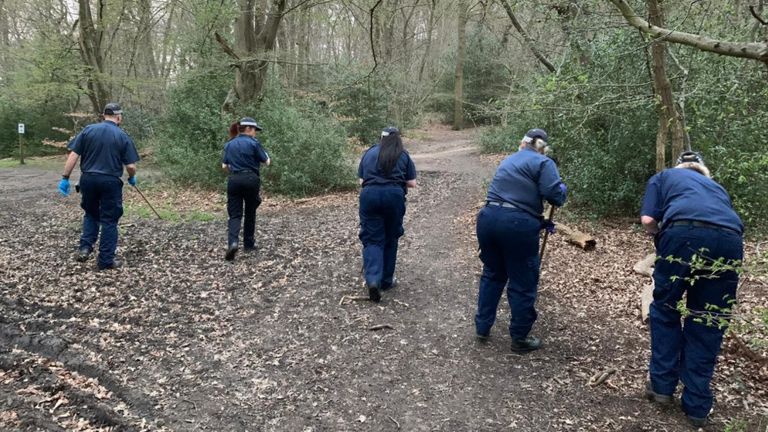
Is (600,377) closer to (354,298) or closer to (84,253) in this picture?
(354,298)

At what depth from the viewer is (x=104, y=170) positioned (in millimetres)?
6305

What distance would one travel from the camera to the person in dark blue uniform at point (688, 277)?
3.38 m

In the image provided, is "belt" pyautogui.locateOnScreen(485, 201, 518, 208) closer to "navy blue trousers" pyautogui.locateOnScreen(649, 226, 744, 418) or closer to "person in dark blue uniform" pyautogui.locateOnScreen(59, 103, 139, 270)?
"navy blue trousers" pyautogui.locateOnScreen(649, 226, 744, 418)

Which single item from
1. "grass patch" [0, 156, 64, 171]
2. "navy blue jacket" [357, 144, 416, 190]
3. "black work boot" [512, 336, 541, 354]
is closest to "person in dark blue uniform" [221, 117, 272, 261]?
"navy blue jacket" [357, 144, 416, 190]

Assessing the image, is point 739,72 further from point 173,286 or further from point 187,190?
point 187,190

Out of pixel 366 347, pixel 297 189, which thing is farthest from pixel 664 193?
pixel 297 189

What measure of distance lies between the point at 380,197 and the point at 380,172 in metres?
0.26

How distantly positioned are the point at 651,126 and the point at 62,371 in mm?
8211

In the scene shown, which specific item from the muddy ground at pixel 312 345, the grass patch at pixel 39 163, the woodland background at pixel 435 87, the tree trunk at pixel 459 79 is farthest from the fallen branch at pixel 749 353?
the tree trunk at pixel 459 79

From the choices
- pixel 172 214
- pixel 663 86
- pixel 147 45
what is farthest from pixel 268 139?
pixel 147 45

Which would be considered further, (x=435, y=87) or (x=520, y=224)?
(x=435, y=87)

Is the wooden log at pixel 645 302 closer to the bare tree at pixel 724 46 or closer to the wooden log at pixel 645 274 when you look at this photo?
the wooden log at pixel 645 274

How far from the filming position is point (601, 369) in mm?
4246

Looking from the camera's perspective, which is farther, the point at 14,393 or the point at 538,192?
the point at 538,192
